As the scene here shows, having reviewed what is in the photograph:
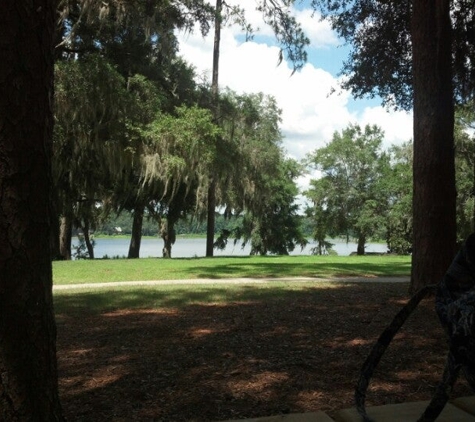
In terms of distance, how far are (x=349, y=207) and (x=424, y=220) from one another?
31.8 metres

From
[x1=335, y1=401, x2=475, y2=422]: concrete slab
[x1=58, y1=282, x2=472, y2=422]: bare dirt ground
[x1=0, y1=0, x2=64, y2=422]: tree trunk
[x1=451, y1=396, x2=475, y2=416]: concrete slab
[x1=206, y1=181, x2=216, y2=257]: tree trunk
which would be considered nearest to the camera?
[x1=0, y1=0, x2=64, y2=422]: tree trunk

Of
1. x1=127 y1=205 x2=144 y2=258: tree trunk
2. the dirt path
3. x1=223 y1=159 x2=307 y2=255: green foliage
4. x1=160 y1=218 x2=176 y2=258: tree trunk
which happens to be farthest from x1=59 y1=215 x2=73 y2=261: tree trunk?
x1=223 y1=159 x2=307 y2=255: green foliage

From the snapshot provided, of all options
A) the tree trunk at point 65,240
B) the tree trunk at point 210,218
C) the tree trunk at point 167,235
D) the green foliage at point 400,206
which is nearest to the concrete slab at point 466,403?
the tree trunk at point 65,240

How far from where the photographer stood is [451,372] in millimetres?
1732

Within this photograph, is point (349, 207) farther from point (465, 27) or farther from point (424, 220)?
point (424, 220)

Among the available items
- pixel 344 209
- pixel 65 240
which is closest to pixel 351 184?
pixel 344 209

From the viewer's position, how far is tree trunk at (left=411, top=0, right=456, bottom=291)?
6145 millimetres

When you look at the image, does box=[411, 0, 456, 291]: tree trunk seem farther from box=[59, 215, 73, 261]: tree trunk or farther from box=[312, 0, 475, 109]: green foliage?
box=[59, 215, 73, 261]: tree trunk

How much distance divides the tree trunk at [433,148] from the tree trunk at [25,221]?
203 inches

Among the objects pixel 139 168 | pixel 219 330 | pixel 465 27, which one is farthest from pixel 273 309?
pixel 139 168

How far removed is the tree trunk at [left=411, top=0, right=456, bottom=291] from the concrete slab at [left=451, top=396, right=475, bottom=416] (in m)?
3.59

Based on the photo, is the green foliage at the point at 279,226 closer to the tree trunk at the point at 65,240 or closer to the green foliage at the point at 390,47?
the tree trunk at the point at 65,240

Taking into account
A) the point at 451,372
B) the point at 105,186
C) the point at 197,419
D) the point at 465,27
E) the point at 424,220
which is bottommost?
the point at 197,419

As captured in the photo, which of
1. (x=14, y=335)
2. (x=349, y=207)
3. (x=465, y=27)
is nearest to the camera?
(x=14, y=335)
